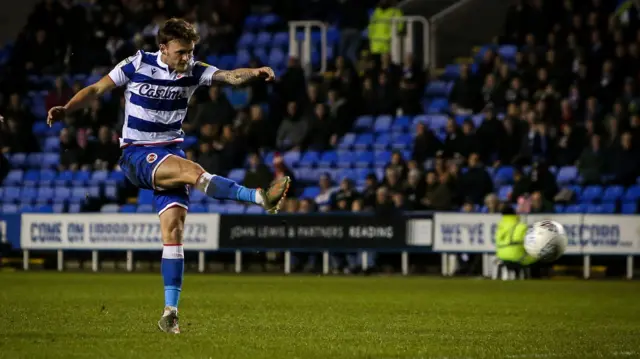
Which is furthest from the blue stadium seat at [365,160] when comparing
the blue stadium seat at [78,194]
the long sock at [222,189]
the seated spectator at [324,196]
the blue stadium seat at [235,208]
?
the long sock at [222,189]

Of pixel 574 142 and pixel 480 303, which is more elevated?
pixel 574 142

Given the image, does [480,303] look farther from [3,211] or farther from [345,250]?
[3,211]

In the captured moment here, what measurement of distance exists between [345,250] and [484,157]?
333cm

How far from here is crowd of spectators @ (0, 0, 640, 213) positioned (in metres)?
23.8

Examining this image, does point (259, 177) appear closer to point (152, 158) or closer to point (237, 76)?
point (237, 76)

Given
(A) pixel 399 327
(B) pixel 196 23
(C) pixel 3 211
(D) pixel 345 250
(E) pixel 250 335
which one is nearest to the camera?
(E) pixel 250 335

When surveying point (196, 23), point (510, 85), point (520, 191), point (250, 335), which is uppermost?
point (196, 23)

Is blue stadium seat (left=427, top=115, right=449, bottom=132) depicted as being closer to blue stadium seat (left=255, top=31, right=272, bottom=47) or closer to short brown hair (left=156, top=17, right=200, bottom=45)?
blue stadium seat (left=255, top=31, right=272, bottom=47)

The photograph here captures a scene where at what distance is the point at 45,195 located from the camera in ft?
92.0

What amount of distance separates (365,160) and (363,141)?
1.85 ft

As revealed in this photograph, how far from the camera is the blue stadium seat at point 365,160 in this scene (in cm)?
2631

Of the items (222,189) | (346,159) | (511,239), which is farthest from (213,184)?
(346,159)

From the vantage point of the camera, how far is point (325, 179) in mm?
24578

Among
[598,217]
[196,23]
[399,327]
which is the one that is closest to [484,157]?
[598,217]
